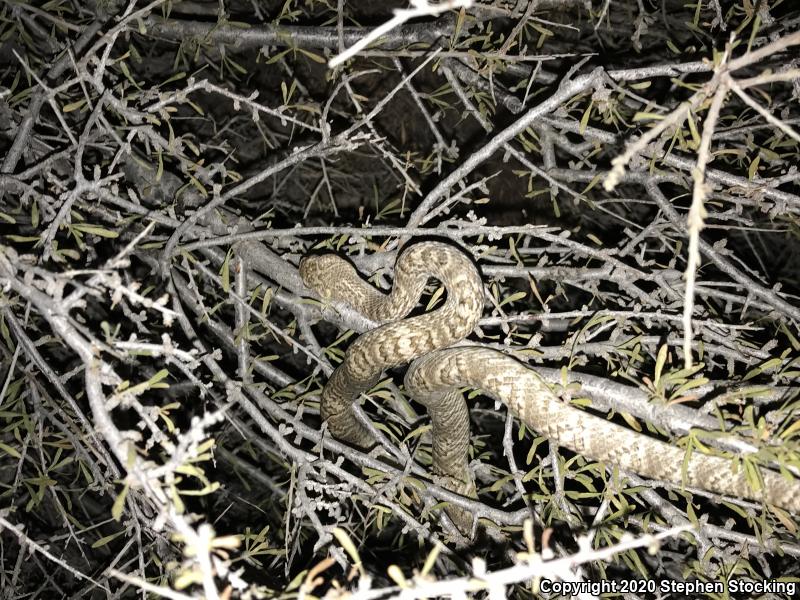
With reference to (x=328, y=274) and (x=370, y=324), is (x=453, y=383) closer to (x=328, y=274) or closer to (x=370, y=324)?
(x=370, y=324)

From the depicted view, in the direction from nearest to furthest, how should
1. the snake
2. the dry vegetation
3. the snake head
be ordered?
the dry vegetation → the snake → the snake head

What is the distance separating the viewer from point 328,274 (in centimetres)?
268

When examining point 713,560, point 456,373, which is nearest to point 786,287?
point 713,560

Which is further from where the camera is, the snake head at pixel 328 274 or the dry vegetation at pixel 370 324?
the snake head at pixel 328 274

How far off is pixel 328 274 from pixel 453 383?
0.71 meters

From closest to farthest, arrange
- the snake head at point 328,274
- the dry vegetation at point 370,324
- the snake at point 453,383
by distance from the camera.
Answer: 1. the dry vegetation at point 370,324
2. the snake at point 453,383
3. the snake head at point 328,274

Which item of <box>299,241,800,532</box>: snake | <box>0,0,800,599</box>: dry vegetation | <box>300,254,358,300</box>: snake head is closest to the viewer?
<box>0,0,800,599</box>: dry vegetation

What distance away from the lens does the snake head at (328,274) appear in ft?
8.79

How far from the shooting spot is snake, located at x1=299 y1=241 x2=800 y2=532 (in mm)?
1979

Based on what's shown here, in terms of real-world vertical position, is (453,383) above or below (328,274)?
below

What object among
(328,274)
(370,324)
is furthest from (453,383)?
(328,274)

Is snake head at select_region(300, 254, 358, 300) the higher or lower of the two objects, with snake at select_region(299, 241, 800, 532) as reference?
higher

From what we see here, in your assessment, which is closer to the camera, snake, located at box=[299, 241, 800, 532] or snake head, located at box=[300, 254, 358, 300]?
snake, located at box=[299, 241, 800, 532]

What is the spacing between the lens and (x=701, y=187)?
3.47ft
